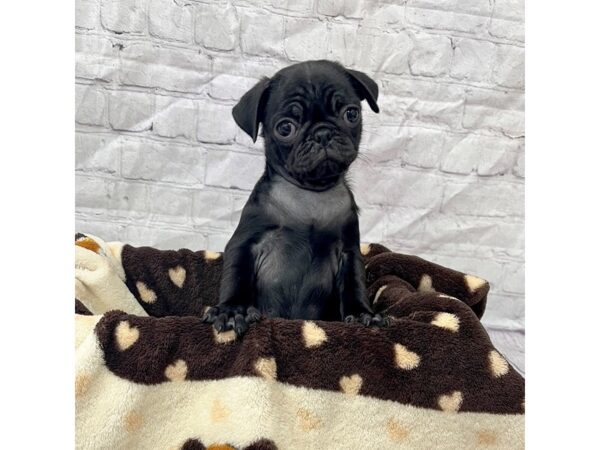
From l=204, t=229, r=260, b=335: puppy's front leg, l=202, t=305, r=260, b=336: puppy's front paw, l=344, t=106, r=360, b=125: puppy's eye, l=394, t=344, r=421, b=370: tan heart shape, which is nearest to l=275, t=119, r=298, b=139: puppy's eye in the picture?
l=344, t=106, r=360, b=125: puppy's eye

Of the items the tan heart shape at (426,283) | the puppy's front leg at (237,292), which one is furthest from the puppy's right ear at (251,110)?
the tan heart shape at (426,283)

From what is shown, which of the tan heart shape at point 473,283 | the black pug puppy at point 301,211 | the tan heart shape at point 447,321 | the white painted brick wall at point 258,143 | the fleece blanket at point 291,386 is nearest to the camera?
the fleece blanket at point 291,386

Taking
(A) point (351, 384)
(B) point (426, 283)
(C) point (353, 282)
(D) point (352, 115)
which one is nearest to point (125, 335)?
(A) point (351, 384)

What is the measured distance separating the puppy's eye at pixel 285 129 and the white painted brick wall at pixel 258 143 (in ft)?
2.01

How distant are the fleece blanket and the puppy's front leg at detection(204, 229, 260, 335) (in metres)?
0.02

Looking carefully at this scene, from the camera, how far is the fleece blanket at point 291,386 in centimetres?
99

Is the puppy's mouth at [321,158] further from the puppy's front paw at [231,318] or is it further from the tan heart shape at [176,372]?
the tan heart shape at [176,372]

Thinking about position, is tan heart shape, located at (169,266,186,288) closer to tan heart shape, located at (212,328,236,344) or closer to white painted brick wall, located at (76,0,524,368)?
white painted brick wall, located at (76,0,524,368)

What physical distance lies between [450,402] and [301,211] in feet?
1.61

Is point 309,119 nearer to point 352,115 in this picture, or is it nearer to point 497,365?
point 352,115

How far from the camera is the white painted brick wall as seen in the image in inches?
69.9

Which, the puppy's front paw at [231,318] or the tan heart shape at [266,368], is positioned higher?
the puppy's front paw at [231,318]

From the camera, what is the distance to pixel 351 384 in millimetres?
1039
